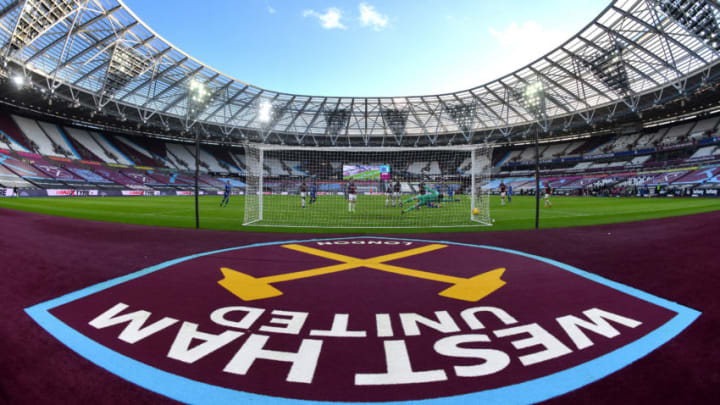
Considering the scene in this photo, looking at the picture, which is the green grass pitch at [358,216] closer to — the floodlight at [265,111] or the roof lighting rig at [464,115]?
the floodlight at [265,111]

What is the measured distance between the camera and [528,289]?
3.29 meters

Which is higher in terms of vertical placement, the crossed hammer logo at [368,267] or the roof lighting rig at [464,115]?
the roof lighting rig at [464,115]

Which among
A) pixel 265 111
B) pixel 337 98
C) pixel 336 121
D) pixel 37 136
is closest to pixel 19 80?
pixel 37 136

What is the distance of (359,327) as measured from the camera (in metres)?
2.40

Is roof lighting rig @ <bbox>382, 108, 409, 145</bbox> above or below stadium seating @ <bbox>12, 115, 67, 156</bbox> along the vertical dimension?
above

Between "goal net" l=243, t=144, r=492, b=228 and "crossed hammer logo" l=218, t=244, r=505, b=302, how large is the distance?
15.5 ft

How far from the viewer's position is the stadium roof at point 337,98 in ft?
71.3

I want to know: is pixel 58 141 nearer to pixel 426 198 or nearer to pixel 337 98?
pixel 337 98

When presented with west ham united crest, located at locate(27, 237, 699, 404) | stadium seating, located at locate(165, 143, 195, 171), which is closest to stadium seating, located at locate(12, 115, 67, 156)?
stadium seating, located at locate(165, 143, 195, 171)

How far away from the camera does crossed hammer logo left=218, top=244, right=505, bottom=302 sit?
3.13 meters

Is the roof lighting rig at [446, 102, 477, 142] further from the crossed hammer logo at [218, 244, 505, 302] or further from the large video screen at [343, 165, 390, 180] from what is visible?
the crossed hammer logo at [218, 244, 505, 302]

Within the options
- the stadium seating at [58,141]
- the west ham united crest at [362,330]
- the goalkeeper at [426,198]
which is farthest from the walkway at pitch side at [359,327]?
the stadium seating at [58,141]

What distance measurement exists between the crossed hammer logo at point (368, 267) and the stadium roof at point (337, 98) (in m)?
8.99

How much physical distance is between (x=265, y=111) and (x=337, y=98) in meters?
11.0
